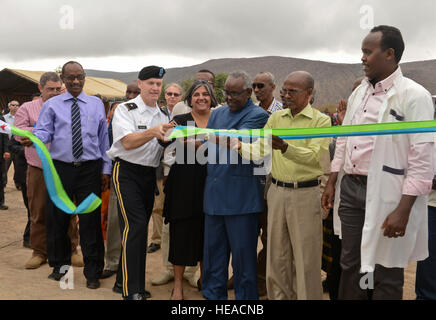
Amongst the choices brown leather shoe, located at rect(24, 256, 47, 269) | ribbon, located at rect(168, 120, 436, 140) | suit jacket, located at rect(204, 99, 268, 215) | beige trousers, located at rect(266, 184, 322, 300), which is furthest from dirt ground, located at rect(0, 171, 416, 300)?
ribbon, located at rect(168, 120, 436, 140)

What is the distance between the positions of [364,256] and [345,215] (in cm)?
36

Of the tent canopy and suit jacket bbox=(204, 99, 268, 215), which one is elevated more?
the tent canopy

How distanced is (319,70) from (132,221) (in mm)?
94104

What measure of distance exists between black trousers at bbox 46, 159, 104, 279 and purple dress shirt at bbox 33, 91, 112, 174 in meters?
0.09

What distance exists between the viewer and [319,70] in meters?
92.4

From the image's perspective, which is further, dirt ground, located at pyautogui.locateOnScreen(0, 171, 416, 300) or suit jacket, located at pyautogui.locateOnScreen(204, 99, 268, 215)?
dirt ground, located at pyautogui.locateOnScreen(0, 171, 416, 300)

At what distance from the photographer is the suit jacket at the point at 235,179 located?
11.9 feet

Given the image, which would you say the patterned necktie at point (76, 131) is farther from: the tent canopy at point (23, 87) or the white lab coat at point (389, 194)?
the tent canopy at point (23, 87)

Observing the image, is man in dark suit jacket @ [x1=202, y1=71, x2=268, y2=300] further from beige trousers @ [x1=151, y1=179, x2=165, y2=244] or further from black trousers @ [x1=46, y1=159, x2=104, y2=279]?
beige trousers @ [x1=151, y1=179, x2=165, y2=244]

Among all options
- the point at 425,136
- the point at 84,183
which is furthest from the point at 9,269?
the point at 425,136

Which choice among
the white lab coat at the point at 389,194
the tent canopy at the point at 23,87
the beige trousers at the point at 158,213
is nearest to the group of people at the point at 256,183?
the white lab coat at the point at 389,194

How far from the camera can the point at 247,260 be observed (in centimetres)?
367

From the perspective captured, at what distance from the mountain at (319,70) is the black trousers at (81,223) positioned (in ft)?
205

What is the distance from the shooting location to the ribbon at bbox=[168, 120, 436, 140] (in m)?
2.56
